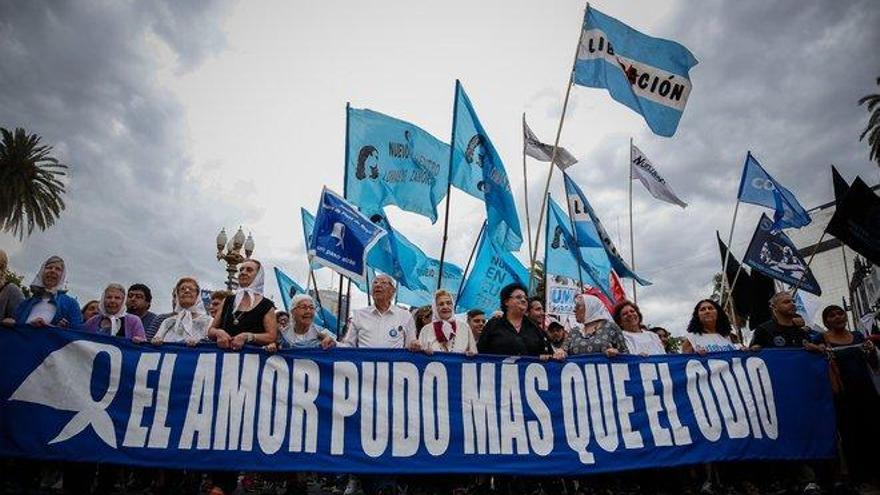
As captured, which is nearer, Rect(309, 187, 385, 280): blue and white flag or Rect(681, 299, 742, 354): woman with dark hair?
Rect(681, 299, 742, 354): woman with dark hair

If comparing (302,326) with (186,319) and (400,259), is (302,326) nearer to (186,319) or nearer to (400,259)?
(186,319)

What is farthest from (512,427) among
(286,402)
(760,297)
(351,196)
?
(760,297)

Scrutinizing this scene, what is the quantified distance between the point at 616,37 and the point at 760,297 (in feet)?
26.5

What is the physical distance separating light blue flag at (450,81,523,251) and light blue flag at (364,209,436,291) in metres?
1.65

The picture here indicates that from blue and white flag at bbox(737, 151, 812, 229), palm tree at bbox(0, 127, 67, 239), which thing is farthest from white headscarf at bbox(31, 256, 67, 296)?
palm tree at bbox(0, 127, 67, 239)

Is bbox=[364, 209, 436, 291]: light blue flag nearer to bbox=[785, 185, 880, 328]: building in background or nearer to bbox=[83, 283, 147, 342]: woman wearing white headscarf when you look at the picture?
bbox=[83, 283, 147, 342]: woman wearing white headscarf

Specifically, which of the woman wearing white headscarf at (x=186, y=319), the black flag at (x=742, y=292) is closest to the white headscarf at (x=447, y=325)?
the woman wearing white headscarf at (x=186, y=319)

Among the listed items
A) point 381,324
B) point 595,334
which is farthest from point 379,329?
point 595,334

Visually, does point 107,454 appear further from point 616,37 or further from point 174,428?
point 616,37

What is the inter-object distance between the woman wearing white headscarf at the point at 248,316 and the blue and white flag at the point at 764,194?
9.83 m

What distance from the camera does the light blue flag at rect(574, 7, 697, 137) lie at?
816 cm

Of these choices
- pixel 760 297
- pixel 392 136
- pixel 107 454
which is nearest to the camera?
pixel 107 454

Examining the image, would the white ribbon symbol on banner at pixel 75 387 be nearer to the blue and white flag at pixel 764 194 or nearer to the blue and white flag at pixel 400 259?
the blue and white flag at pixel 400 259

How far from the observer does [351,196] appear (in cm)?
852
